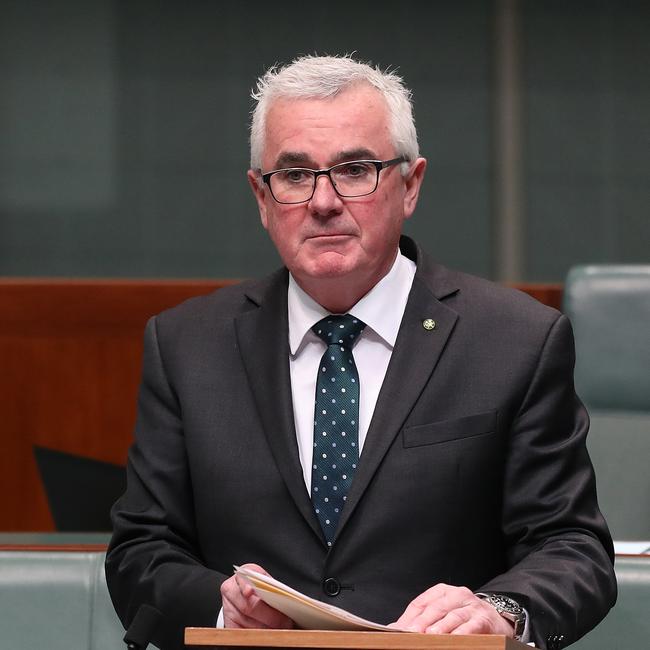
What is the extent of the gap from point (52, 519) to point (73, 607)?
1137 mm

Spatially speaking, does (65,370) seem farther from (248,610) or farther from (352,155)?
(248,610)

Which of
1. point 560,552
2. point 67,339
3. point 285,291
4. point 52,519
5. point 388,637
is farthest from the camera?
point 67,339

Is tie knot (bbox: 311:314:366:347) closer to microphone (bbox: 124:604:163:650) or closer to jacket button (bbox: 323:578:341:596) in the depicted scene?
jacket button (bbox: 323:578:341:596)

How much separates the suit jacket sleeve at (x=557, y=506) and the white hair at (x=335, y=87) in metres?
0.33

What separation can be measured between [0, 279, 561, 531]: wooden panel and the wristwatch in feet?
5.32

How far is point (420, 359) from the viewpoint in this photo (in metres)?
1.60

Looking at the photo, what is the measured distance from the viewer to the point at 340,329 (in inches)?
64.7

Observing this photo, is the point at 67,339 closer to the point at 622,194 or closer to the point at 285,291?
the point at 285,291

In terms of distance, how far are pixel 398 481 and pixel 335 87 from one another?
526 millimetres

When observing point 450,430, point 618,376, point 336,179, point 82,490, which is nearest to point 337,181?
point 336,179

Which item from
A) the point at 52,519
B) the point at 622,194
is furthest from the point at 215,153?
the point at 52,519

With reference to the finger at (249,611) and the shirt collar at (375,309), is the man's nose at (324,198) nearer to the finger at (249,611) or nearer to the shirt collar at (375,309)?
the shirt collar at (375,309)

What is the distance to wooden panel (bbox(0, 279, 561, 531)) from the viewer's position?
285 centimetres

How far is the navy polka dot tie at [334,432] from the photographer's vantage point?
1561 mm
